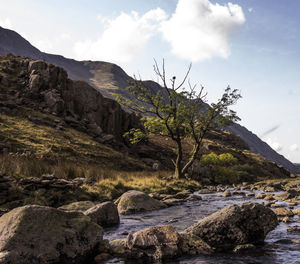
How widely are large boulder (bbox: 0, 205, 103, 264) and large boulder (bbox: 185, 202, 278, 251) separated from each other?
2.94 meters

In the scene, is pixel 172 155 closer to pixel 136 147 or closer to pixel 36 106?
pixel 136 147

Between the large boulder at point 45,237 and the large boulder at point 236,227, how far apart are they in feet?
9.64

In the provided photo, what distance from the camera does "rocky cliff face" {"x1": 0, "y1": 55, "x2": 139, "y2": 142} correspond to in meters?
46.5

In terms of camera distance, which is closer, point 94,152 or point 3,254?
point 3,254

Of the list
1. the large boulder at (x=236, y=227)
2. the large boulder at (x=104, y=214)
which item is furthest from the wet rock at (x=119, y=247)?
the large boulder at (x=104, y=214)

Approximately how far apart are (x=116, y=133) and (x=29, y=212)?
49.2 m

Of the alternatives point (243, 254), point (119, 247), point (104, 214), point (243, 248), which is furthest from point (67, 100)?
point (243, 254)

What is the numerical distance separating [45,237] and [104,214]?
3900mm

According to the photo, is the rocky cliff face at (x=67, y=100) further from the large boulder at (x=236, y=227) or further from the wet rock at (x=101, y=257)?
the wet rock at (x=101, y=257)

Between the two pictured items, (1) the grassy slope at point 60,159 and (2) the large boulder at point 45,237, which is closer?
(2) the large boulder at point 45,237

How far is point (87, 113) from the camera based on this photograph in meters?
51.8

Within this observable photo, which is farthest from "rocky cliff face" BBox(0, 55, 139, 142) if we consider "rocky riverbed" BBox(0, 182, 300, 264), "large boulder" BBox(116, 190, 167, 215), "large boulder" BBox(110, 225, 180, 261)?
"large boulder" BBox(110, 225, 180, 261)

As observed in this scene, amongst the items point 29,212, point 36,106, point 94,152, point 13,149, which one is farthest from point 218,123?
point 36,106

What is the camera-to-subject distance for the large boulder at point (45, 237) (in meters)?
5.05
